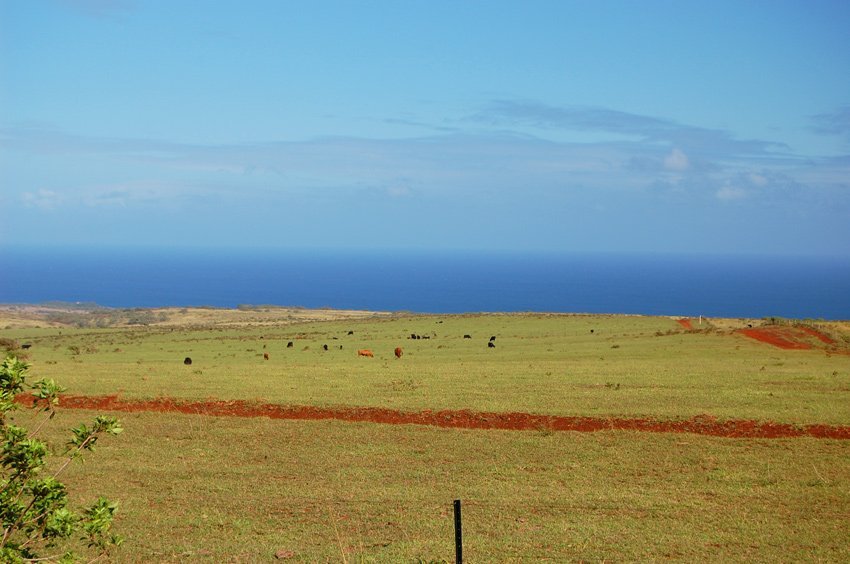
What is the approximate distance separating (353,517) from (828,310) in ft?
680

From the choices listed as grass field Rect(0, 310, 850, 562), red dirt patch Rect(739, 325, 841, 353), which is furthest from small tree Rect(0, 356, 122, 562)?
red dirt patch Rect(739, 325, 841, 353)

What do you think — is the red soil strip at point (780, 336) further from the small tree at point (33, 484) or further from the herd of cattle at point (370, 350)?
the small tree at point (33, 484)

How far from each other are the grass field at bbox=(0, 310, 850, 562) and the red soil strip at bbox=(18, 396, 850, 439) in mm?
756

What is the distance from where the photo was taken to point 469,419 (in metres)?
22.7

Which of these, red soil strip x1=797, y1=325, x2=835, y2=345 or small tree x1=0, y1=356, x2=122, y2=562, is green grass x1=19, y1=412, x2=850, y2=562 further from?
red soil strip x1=797, y1=325, x2=835, y2=345

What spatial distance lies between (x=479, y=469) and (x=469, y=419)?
18.3ft

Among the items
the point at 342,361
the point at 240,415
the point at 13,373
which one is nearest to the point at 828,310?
the point at 342,361

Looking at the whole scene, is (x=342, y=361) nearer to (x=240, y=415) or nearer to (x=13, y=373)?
(x=240, y=415)

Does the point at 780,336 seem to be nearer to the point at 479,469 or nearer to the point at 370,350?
the point at 370,350

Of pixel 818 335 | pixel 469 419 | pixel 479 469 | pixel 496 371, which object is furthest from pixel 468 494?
pixel 818 335

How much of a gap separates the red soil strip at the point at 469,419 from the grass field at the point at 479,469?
756 millimetres

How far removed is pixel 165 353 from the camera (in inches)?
1832

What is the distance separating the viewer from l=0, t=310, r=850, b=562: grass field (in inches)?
484

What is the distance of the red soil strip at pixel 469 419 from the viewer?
20.8 m
